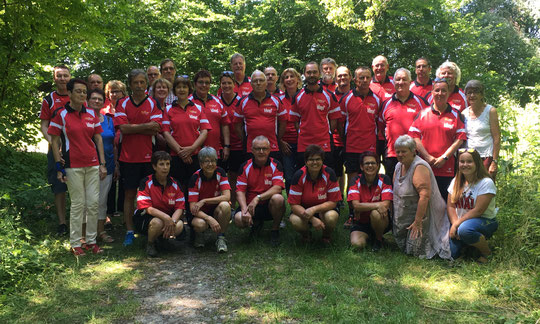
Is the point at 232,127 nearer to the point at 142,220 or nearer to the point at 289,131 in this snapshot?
the point at 289,131

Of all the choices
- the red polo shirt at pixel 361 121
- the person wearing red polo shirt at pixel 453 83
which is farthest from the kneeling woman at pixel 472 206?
the red polo shirt at pixel 361 121

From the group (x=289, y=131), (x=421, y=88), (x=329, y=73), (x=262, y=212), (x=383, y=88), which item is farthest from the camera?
(x=329, y=73)

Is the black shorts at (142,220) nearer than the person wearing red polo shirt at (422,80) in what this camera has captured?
Yes

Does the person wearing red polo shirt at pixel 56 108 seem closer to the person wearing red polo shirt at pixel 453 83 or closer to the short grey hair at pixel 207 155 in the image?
the short grey hair at pixel 207 155

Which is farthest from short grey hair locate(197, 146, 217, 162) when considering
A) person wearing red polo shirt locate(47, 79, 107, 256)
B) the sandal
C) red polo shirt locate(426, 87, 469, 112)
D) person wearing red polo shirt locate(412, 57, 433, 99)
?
person wearing red polo shirt locate(412, 57, 433, 99)

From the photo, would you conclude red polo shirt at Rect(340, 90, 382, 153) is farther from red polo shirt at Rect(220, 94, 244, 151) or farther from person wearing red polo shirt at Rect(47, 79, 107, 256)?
person wearing red polo shirt at Rect(47, 79, 107, 256)

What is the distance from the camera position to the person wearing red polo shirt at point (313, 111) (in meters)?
5.74

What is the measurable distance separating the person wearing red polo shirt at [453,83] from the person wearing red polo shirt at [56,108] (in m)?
5.19

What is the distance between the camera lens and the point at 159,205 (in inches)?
198

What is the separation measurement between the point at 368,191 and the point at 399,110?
4.32ft

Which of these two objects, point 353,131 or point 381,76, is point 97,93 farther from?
point 381,76

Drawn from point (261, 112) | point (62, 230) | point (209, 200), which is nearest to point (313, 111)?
point (261, 112)

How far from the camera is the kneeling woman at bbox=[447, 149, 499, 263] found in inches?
171

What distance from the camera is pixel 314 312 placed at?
3410 mm
